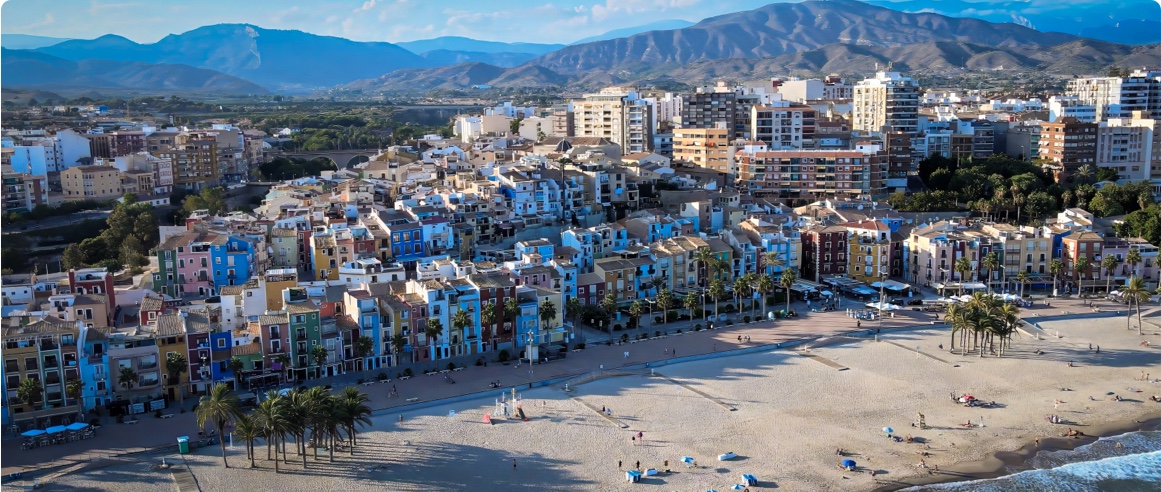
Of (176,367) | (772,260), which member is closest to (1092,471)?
(772,260)

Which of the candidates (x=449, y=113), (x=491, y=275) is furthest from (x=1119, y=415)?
(x=449, y=113)

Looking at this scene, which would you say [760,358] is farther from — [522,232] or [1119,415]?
[522,232]

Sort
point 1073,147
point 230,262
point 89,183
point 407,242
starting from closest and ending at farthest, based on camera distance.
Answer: point 230,262
point 407,242
point 89,183
point 1073,147

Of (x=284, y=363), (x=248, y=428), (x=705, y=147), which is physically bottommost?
(x=248, y=428)

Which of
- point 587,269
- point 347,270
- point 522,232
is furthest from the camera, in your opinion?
point 522,232

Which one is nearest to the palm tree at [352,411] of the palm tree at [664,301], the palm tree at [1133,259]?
the palm tree at [664,301]

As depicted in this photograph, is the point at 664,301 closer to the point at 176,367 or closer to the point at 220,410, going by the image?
the point at 176,367

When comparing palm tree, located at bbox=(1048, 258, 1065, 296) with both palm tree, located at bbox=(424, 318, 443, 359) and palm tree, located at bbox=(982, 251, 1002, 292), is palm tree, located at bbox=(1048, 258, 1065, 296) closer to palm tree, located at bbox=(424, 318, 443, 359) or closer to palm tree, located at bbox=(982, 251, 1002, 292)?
palm tree, located at bbox=(982, 251, 1002, 292)
